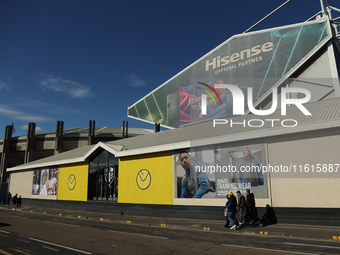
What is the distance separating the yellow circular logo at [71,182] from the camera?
A: 995 inches

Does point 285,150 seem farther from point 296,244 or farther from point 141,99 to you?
point 141,99

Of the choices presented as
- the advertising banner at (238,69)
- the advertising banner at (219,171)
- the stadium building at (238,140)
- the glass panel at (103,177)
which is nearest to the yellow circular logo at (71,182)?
the stadium building at (238,140)

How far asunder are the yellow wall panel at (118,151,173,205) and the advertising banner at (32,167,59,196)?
412 inches

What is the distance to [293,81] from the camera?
22578 mm

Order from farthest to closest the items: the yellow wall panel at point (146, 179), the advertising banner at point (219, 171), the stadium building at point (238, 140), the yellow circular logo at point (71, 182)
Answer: the yellow circular logo at point (71, 182)
the yellow wall panel at point (146, 179)
the advertising banner at point (219, 171)
the stadium building at point (238, 140)

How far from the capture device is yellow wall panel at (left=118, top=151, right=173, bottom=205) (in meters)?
17.7

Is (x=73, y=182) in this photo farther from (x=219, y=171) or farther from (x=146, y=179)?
(x=219, y=171)

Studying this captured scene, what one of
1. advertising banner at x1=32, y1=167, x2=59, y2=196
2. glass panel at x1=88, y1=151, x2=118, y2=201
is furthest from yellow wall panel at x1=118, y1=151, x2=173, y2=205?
advertising banner at x1=32, y1=167, x2=59, y2=196

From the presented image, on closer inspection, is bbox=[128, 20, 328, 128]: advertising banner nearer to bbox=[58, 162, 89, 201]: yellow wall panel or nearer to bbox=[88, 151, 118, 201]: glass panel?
bbox=[88, 151, 118, 201]: glass panel

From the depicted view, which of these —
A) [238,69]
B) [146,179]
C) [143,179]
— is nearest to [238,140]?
[146,179]

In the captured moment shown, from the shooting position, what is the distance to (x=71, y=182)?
25.6 meters

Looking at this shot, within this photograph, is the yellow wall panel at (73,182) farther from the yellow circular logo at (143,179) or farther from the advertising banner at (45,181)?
the yellow circular logo at (143,179)

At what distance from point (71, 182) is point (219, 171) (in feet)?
54.8

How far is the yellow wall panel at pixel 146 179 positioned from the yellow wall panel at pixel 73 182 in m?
5.19
